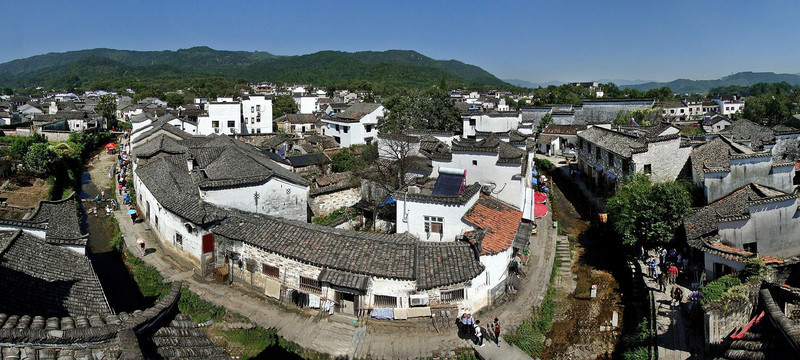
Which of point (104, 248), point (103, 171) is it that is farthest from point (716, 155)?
point (103, 171)

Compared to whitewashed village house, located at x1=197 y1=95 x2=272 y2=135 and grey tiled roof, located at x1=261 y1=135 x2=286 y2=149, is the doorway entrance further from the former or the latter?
whitewashed village house, located at x1=197 y1=95 x2=272 y2=135

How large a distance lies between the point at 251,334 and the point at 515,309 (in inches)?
348

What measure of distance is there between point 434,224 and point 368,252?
3.74 metres

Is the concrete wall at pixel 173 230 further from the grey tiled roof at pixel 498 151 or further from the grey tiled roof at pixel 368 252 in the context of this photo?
the grey tiled roof at pixel 498 151

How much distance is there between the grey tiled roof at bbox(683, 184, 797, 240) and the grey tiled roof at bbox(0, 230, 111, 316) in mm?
19797

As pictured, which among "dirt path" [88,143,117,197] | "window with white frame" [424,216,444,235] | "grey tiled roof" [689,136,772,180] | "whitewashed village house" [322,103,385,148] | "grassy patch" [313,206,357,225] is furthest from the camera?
"whitewashed village house" [322,103,385,148]

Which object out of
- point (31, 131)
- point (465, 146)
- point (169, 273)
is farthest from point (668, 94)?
point (31, 131)

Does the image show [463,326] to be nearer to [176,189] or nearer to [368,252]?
[368,252]

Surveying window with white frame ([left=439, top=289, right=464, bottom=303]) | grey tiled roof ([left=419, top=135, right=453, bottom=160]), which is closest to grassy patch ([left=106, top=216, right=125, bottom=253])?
window with white frame ([left=439, top=289, right=464, bottom=303])

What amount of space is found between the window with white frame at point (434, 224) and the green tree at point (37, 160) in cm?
2943

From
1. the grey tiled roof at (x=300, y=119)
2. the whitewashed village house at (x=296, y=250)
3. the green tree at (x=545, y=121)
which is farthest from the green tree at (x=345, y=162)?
the green tree at (x=545, y=121)

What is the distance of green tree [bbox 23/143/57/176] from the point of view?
3184cm

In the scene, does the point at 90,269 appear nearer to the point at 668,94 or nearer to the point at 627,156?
the point at 627,156

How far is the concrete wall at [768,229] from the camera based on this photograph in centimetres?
1706
